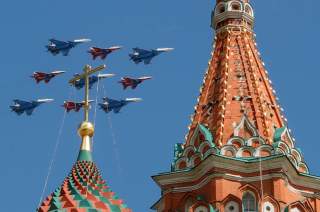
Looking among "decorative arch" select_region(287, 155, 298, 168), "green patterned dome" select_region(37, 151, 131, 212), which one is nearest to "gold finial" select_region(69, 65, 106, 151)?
"green patterned dome" select_region(37, 151, 131, 212)

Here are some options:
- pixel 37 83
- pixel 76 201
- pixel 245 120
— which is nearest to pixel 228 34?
pixel 245 120

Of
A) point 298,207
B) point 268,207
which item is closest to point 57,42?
point 268,207

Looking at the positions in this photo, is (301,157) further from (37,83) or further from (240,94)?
(37,83)

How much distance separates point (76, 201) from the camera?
98.0 feet

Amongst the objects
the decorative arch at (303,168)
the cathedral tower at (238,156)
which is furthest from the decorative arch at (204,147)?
the decorative arch at (303,168)

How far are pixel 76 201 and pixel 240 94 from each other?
24.5 ft

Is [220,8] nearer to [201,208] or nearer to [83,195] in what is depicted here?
[201,208]

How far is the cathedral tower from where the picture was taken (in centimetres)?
3241

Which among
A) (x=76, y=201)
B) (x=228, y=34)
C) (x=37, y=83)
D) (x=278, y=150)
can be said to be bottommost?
(x=76, y=201)

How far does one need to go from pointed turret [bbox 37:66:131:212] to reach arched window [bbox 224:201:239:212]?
329cm

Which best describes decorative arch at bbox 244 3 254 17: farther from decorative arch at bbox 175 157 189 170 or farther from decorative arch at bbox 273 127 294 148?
decorative arch at bbox 175 157 189 170

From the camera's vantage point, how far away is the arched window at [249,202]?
32188 mm

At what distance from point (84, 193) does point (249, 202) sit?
4990 millimetres

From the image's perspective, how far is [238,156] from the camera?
109 ft
